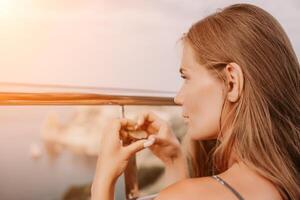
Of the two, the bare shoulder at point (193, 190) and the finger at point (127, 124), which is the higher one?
the finger at point (127, 124)

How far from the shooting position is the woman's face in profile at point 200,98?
2.65 ft

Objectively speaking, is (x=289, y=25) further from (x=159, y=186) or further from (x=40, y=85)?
(x=40, y=85)

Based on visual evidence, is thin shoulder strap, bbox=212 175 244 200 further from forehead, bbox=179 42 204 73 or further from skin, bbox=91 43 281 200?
forehead, bbox=179 42 204 73

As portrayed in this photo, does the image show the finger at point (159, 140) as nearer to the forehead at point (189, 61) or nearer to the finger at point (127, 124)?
the finger at point (127, 124)

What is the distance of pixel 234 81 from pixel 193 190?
208mm

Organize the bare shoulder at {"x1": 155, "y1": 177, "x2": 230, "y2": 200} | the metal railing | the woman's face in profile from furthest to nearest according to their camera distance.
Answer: the metal railing
the woman's face in profile
the bare shoulder at {"x1": 155, "y1": 177, "x2": 230, "y2": 200}

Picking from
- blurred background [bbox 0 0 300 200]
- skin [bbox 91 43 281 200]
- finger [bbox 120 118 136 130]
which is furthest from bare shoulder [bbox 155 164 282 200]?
blurred background [bbox 0 0 300 200]

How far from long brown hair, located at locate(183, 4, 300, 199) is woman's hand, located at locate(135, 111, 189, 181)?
0.17 m

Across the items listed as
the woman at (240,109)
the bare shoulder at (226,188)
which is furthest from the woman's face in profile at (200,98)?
the bare shoulder at (226,188)

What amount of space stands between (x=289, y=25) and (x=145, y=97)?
69cm

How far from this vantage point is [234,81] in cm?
77

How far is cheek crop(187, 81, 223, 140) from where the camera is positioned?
2.65 ft

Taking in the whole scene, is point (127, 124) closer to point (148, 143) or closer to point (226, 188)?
point (148, 143)

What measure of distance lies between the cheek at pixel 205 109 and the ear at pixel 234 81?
24 mm
